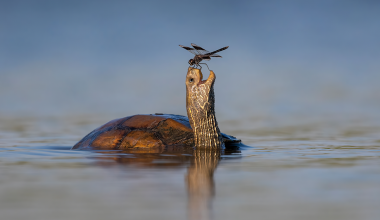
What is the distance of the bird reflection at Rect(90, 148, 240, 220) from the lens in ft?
8.48

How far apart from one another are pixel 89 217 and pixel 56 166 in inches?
91.1

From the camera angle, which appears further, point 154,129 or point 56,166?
point 154,129

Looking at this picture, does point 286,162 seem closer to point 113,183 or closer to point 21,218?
point 113,183

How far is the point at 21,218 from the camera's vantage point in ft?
7.63

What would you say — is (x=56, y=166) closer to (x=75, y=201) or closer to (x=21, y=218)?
(x=75, y=201)

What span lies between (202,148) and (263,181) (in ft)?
9.89

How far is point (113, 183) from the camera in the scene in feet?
11.1

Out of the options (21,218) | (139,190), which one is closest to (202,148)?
(139,190)

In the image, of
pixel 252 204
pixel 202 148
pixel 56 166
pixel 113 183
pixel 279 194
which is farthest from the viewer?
pixel 202 148

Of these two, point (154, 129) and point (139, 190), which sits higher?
point (154, 129)

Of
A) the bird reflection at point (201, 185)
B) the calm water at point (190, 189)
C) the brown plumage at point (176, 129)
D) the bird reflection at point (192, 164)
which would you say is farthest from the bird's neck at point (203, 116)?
the calm water at point (190, 189)

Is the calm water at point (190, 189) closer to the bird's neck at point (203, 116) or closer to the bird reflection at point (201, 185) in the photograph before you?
the bird reflection at point (201, 185)

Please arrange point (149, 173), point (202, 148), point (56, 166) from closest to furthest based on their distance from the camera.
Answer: point (149, 173)
point (56, 166)
point (202, 148)

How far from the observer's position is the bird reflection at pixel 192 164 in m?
2.58
